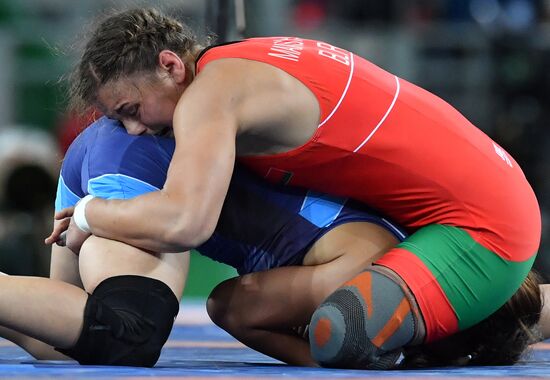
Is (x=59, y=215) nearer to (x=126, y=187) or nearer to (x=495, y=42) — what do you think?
(x=126, y=187)

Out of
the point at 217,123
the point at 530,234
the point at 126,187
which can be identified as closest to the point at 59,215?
the point at 126,187

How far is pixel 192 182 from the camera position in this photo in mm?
2516

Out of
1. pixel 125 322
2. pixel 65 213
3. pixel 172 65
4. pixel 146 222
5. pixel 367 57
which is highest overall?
pixel 172 65

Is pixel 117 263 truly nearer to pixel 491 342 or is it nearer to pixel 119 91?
pixel 119 91

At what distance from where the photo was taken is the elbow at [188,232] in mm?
2529

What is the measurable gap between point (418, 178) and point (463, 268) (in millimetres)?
237

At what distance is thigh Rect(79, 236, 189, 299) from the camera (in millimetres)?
2672

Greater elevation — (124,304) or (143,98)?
(143,98)

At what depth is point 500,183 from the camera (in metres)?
2.83

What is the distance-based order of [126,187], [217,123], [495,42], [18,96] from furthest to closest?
1. [18,96]
2. [495,42]
3. [126,187]
4. [217,123]

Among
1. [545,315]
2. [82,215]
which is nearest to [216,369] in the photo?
[82,215]

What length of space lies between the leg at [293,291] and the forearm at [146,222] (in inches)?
13.7

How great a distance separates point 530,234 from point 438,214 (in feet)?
0.81

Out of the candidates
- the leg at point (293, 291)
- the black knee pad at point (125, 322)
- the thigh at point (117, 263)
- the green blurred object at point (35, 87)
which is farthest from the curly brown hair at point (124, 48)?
the green blurred object at point (35, 87)
